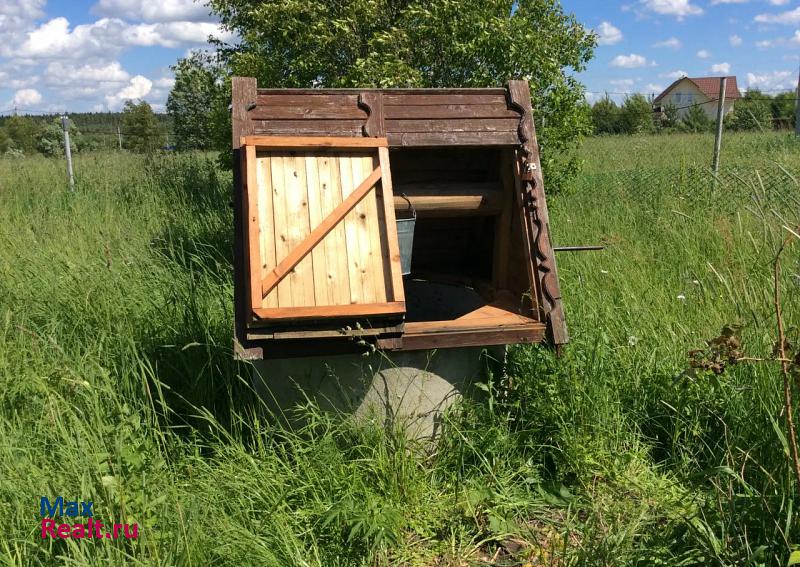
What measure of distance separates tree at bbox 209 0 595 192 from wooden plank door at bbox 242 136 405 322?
2.48 metres

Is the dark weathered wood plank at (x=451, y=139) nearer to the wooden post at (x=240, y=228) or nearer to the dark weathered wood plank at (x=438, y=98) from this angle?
the dark weathered wood plank at (x=438, y=98)

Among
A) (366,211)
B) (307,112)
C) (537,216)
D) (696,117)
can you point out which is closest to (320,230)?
(366,211)

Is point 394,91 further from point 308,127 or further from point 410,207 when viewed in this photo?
point 410,207

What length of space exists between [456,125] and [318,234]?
112 centimetres

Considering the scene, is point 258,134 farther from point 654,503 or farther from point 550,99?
point 550,99

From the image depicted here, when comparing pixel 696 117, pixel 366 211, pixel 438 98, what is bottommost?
pixel 366 211

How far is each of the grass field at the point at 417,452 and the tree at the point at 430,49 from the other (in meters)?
1.68

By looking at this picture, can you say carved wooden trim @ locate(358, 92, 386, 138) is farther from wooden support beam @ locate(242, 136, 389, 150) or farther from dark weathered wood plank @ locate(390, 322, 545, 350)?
dark weathered wood plank @ locate(390, 322, 545, 350)

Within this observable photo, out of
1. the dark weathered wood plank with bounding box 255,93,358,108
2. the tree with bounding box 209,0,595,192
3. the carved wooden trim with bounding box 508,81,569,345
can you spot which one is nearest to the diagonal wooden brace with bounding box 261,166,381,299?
the dark weathered wood plank with bounding box 255,93,358,108

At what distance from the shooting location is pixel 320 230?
3178 mm

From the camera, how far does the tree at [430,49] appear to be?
18.4ft

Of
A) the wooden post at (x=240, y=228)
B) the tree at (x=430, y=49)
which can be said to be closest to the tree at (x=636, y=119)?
the tree at (x=430, y=49)

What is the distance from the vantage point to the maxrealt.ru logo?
2385 millimetres

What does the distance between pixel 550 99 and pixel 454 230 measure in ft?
5.43
